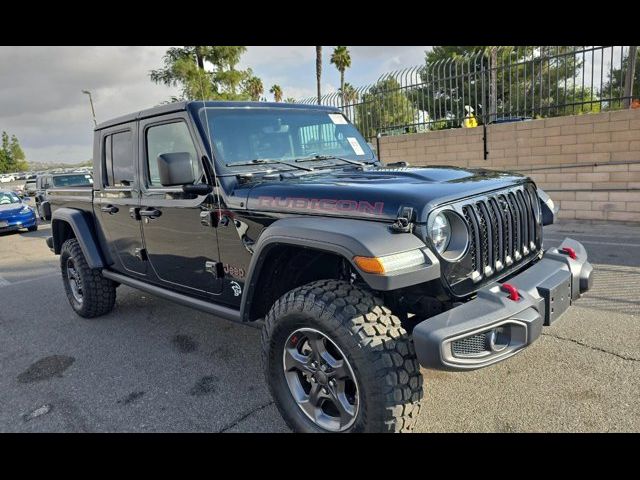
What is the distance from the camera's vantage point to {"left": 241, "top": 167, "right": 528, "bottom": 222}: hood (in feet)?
7.37

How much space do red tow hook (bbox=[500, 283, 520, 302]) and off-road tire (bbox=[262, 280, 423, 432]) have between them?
541mm

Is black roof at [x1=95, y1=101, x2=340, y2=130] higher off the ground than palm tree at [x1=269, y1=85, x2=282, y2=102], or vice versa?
palm tree at [x1=269, y1=85, x2=282, y2=102]

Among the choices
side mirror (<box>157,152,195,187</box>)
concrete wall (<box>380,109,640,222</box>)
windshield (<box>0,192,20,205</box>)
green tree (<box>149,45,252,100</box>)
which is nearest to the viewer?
side mirror (<box>157,152,195,187</box>)

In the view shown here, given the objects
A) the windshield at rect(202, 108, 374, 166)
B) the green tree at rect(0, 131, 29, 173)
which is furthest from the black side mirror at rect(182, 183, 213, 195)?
the green tree at rect(0, 131, 29, 173)

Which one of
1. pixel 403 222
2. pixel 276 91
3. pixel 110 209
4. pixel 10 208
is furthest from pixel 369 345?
pixel 276 91

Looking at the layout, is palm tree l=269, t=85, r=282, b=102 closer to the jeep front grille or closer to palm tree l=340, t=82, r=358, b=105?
palm tree l=340, t=82, r=358, b=105

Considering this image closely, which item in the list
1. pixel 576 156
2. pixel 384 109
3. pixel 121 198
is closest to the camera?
pixel 121 198

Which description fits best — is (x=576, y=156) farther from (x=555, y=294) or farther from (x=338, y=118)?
(x=555, y=294)

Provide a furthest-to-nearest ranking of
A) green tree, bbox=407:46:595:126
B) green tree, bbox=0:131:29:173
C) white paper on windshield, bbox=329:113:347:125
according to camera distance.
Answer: green tree, bbox=0:131:29:173, green tree, bbox=407:46:595:126, white paper on windshield, bbox=329:113:347:125

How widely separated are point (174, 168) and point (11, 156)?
8056 cm

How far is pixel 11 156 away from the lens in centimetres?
6806

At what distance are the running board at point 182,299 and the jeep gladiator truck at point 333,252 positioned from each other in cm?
1

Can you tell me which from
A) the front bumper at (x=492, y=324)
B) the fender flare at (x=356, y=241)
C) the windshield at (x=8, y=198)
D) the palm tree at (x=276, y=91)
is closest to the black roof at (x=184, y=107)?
the fender flare at (x=356, y=241)
